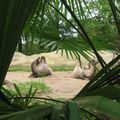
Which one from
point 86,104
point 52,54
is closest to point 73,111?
point 86,104

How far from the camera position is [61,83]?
271 inches

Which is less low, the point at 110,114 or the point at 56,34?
the point at 56,34

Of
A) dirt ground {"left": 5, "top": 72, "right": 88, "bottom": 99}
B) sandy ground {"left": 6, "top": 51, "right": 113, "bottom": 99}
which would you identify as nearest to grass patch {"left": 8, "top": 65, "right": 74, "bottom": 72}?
sandy ground {"left": 6, "top": 51, "right": 113, "bottom": 99}

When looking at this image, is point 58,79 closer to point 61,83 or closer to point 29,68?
point 61,83

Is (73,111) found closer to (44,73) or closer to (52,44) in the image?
(52,44)

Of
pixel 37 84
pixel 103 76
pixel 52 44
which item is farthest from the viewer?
pixel 37 84

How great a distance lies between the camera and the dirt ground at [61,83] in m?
5.61

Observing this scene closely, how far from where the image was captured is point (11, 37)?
0.79 metres

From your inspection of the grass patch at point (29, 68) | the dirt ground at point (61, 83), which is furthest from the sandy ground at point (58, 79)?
the grass patch at point (29, 68)

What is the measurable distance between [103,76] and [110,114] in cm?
42

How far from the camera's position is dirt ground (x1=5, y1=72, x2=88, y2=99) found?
5.61 m

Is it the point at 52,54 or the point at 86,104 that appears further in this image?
the point at 52,54

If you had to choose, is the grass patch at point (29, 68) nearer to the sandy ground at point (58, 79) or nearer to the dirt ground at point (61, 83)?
the sandy ground at point (58, 79)

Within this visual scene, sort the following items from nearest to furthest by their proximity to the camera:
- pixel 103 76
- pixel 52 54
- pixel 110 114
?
1. pixel 110 114
2. pixel 103 76
3. pixel 52 54
